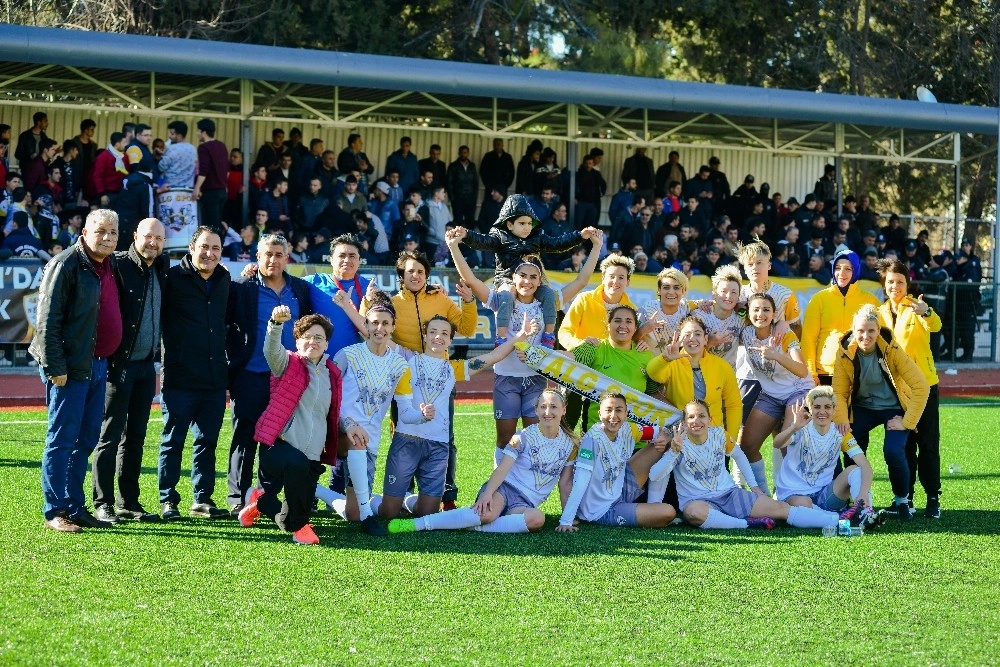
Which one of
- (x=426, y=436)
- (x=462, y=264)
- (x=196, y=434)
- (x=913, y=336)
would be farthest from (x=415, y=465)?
(x=913, y=336)

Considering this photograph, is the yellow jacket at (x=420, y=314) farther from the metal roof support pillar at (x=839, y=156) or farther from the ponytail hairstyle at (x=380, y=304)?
the metal roof support pillar at (x=839, y=156)

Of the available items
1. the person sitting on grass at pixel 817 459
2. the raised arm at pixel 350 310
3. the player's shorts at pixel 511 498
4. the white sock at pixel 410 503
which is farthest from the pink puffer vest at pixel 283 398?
the person sitting on grass at pixel 817 459

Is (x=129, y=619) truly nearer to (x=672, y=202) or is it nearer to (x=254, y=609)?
(x=254, y=609)

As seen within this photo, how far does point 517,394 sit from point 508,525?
111 centimetres

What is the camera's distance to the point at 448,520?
7723 mm

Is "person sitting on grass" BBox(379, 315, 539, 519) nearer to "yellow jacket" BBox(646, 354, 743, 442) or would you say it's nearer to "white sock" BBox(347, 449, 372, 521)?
"white sock" BBox(347, 449, 372, 521)

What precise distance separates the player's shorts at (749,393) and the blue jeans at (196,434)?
3.61m

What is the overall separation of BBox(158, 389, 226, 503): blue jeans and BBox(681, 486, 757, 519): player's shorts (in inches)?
117

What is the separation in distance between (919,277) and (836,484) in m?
14.7

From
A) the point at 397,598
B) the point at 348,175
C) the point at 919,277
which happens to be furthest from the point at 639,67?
the point at 397,598

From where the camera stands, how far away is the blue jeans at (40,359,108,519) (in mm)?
7227

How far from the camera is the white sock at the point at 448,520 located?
7711mm

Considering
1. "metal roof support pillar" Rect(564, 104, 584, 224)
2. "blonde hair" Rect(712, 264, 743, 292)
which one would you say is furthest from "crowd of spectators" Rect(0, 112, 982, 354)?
"blonde hair" Rect(712, 264, 743, 292)

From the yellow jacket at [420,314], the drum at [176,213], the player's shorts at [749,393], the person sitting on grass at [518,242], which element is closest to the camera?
the yellow jacket at [420,314]
